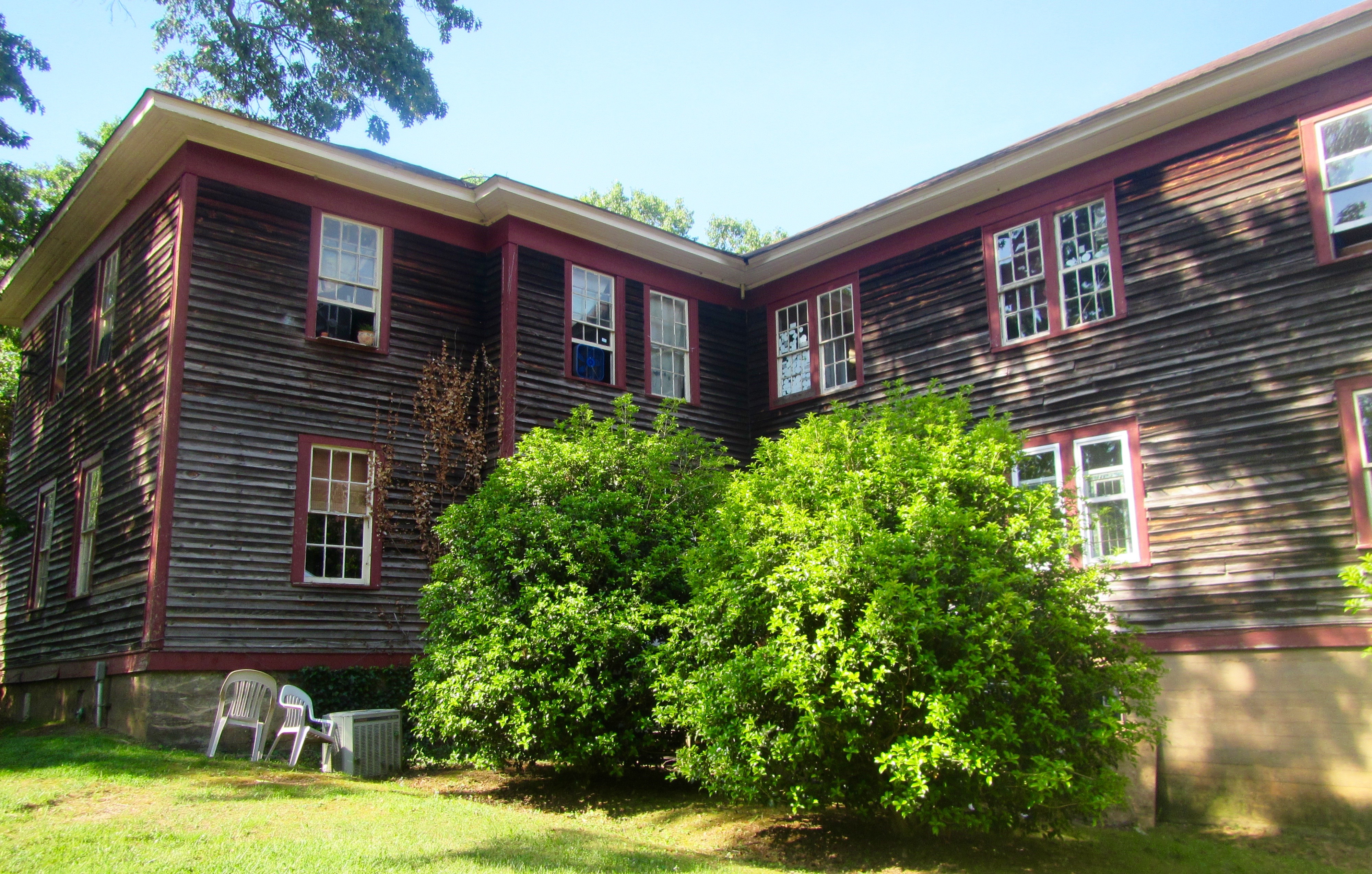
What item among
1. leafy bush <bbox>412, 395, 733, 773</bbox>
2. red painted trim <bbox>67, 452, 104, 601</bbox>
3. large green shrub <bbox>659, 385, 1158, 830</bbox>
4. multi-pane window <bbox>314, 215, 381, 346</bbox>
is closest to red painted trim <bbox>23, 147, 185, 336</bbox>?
multi-pane window <bbox>314, 215, 381, 346</bbox>

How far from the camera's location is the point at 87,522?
49.4 feet

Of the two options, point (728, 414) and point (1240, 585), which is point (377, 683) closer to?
point (728, 414)

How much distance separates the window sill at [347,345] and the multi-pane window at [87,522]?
3.90 meters

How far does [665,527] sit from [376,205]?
7055mm

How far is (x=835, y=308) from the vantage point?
16.7 meters

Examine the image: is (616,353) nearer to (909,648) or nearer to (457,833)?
(909,648)

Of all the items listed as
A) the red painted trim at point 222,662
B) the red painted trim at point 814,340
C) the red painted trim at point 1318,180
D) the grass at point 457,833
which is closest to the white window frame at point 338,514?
the red painted trim at point 222,662

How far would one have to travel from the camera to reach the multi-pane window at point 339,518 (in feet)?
44.3

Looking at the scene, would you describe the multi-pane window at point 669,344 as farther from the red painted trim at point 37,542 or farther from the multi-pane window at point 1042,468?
the red painted trim at point 37,542

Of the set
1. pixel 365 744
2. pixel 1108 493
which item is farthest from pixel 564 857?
pixel 1108 493

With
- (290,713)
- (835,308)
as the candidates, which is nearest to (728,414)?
(835,308)

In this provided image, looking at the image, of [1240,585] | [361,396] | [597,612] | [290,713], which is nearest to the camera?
[597,612]

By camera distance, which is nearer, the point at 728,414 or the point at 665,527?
the point at 665,527

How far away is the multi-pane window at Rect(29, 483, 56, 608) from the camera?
1638 cm
